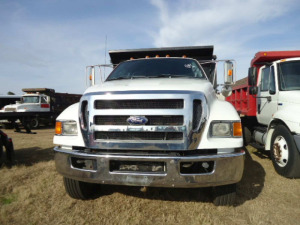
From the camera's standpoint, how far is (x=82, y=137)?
100 inches

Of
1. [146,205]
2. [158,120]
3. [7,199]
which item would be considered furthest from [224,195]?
[7,199]

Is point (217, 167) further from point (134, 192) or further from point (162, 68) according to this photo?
point (162, 68)

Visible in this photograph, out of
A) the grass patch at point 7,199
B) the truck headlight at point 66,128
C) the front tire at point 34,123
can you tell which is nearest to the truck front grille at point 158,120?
the truck headlight at point 66,128

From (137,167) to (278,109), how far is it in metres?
3.43

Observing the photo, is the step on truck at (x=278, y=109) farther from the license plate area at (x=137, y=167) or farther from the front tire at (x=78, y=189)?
the front tire at (x=78, y=189)

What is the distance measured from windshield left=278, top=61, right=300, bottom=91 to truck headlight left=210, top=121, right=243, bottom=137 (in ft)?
8.31

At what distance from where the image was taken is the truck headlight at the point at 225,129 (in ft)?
7.91

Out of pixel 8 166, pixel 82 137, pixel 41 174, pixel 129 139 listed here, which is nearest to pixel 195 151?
pixel 129 139

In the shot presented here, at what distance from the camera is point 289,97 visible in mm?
4078

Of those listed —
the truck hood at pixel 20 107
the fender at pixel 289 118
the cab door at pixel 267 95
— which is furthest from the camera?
the truck hood at pixel 20 107

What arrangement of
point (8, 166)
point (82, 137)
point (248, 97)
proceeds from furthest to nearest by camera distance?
point (248, 97), point (8, 166), point (82, 137)

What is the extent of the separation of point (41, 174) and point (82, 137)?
2.07 metres

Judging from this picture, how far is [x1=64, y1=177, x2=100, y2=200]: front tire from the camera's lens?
286cm

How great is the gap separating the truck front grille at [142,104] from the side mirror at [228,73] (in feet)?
6.26
